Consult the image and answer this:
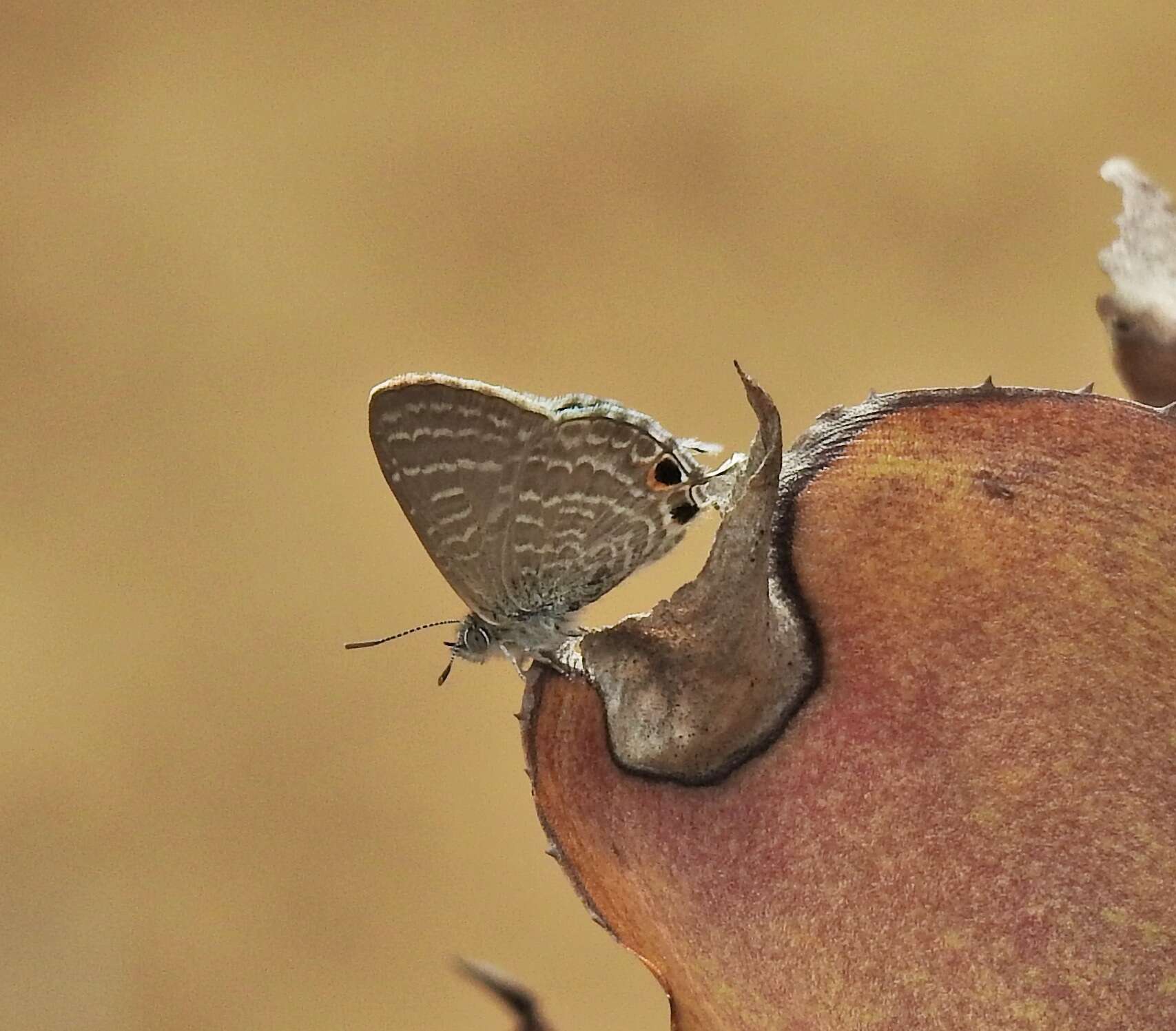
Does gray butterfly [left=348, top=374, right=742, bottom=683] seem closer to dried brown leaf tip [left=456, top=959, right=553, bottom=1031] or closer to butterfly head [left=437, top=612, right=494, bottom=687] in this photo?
butterfly head [left=437, top=612, right=494, bottom=687]

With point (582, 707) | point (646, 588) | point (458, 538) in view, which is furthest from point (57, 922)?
point (582, 707)

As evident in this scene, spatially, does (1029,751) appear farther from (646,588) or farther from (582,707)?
(646,588)

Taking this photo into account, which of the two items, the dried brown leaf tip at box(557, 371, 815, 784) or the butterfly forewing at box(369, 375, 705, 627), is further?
the butterfly forewing at box(369, 375, 705, 627)

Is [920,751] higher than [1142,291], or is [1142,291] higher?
[1142,291]

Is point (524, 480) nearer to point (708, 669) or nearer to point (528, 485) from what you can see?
point (528, 485)

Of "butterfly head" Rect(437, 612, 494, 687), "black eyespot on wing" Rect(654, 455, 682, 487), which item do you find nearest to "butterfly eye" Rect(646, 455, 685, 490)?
"black eyespot on wing" Rect(654, 455, 682, 487)

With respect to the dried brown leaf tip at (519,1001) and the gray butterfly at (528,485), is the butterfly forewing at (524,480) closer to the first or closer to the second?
the gray butterfly at (528,485)

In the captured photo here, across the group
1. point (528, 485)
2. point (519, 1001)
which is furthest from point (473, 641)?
point (519, 1001)
